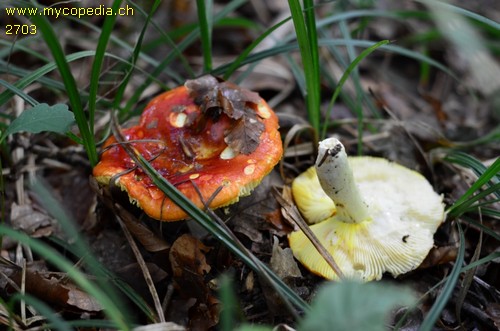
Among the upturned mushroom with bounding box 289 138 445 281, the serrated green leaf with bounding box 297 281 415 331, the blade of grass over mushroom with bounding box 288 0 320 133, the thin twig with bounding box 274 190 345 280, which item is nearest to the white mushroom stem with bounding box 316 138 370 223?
the upturned mushroom with bounding box 289 138 445 281

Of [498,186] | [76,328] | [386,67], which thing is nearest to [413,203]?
[498,186]

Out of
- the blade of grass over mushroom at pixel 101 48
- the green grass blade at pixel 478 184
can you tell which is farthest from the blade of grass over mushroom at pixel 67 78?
the green grass blade at pixel 478 184

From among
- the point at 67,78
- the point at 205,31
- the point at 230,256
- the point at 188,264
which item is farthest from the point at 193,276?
the point at 205,31

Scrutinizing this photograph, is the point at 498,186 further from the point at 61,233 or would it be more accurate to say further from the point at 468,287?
the point at 61,233

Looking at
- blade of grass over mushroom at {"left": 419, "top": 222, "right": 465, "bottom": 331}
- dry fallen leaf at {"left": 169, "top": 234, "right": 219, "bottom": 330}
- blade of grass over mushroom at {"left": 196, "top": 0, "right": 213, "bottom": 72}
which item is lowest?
dry fallen leaf at {"left": 169, "top": 234, "right": 219, "bottom": 330}

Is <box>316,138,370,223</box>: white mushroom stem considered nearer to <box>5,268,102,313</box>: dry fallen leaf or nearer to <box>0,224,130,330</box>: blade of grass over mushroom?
<box>0,224,130,330</box>: blade of grass over mushroom

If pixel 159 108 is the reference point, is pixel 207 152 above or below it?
below
